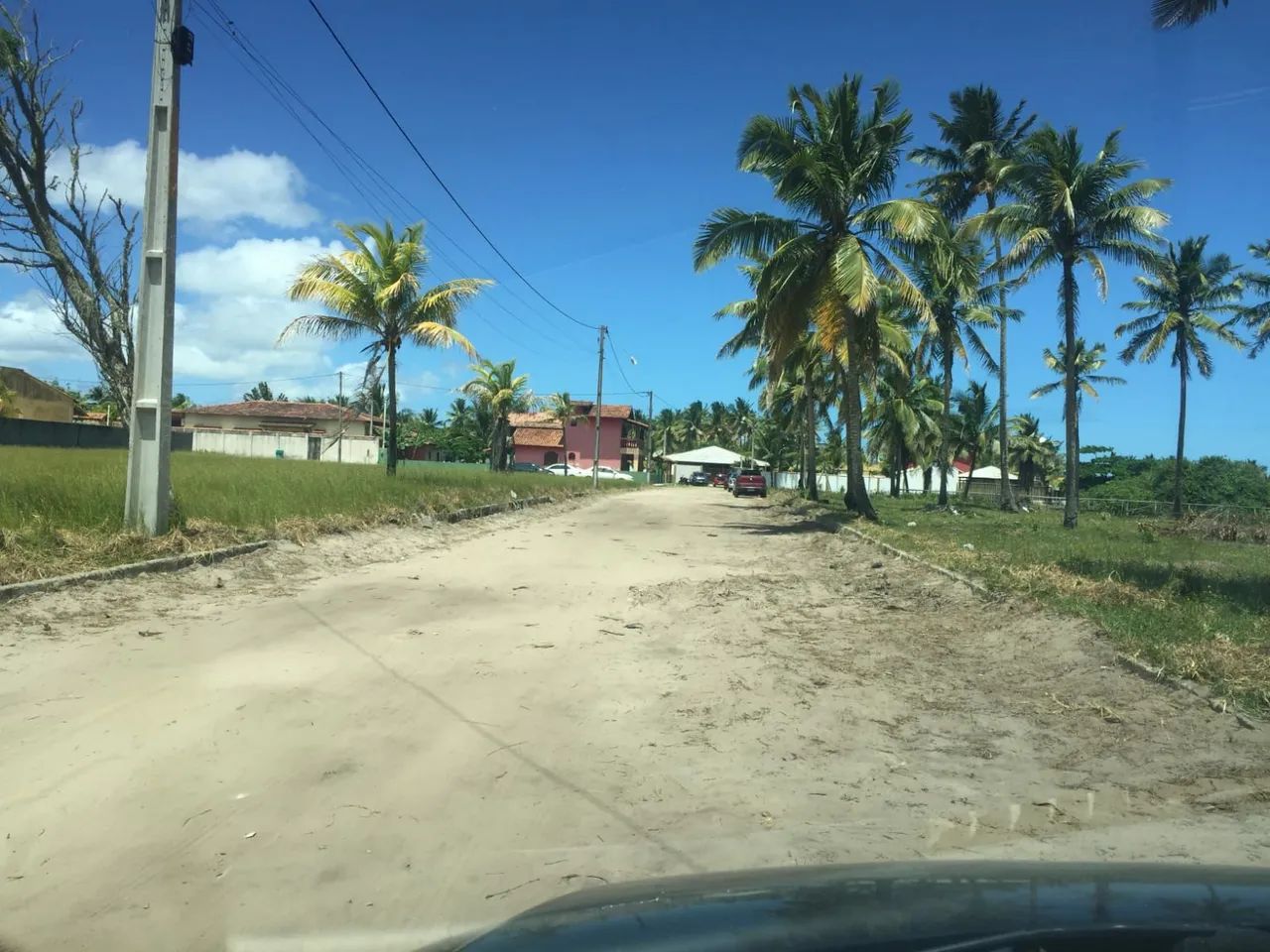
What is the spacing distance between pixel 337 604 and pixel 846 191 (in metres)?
17.5

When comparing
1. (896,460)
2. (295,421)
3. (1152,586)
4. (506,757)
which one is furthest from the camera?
(295,421)

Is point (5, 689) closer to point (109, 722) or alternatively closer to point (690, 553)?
point (109, 722)

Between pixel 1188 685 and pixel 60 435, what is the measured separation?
1476 inches

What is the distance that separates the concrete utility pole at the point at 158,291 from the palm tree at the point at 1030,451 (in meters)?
64.0

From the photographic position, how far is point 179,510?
12.7m

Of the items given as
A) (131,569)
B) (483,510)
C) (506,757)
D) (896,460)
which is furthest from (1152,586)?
(896,460)

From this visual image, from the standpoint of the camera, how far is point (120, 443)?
37688mm

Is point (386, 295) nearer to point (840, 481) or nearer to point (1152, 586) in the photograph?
point (1152, 586)

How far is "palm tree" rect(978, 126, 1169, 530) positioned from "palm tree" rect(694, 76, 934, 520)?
5.36 metres

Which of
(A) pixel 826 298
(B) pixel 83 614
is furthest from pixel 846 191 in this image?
(B) pixel 83 614

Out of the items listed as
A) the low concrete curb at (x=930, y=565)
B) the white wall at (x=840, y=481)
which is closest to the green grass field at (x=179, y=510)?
the low concrete curb at (x=930, y=565)

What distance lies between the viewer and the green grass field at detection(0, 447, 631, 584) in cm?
1014

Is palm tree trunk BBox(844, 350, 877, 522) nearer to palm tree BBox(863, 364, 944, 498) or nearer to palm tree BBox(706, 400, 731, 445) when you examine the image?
palm tree BBox(863, 364, 944, 498)

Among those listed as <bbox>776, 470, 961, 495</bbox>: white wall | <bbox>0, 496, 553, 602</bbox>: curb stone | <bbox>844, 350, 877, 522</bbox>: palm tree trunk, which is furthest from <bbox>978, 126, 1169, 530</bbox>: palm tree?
<bbox>776, 470, 961, 495</bbox>: white wall
